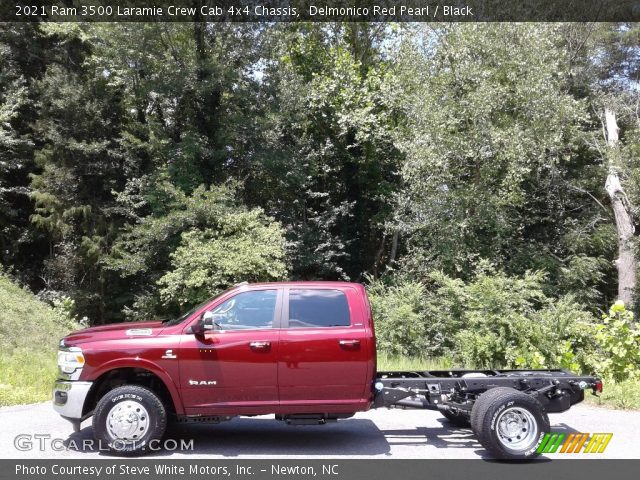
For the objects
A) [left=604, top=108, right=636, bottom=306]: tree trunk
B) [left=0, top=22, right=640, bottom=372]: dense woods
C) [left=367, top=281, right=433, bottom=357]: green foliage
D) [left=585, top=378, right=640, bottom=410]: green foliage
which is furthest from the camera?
[left=604, top=108, right=636, bottom=306]: tree trunk

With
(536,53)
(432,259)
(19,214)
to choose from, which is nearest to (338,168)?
(432,259)

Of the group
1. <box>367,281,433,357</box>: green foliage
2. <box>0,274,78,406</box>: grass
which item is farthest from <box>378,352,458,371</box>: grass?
<box>0,274,78,406</box>: grass

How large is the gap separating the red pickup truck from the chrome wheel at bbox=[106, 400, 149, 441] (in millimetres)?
11

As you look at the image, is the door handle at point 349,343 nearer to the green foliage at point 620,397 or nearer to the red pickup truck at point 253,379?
the red pickup truck at point 253,379

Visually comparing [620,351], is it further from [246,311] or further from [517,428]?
[246,311]

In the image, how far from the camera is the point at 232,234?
70.4ft

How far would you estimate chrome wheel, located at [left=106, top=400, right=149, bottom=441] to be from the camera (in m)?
6.71

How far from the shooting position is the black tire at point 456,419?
8.09 metres

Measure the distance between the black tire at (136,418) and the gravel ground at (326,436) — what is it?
20 cm

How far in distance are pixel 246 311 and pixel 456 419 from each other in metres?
3.44

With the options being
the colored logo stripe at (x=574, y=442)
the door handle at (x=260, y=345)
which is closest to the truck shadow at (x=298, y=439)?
the colored logo stripe at (x=574, y=442)

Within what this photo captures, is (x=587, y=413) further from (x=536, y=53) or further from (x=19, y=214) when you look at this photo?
(x=19, y=214)

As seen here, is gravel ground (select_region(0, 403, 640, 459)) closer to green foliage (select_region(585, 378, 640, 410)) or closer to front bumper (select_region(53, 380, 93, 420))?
green foliage (select_region(585, 378, 640, 410))

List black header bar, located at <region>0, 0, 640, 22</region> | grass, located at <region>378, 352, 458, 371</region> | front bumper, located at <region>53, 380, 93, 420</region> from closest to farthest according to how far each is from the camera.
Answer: front bumper, located at <region>53, 380, 93, 420</region>
grass, located at <region>378, 352, 458, 371</region>
black header bar, located at <region>0, 0, 640, 22</region>
